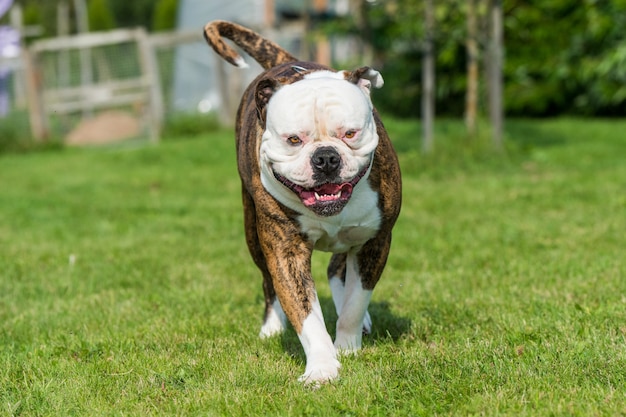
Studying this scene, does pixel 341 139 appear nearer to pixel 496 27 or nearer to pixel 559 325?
pixel 559 325

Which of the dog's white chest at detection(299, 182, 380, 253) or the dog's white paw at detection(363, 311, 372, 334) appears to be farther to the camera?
the dog's white paw at detection(363, 311, 372, 334)

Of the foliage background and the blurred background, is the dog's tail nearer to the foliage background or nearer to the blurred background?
the foliage background

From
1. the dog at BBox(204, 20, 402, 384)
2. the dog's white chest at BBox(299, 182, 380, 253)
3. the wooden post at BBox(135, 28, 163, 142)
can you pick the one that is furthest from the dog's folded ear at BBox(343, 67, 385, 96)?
the wooden post at BBox(135, 28, 163, 142)

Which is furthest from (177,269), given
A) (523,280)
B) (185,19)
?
(185,19)

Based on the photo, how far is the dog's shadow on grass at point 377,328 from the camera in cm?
454

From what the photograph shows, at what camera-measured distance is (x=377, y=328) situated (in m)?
4.89

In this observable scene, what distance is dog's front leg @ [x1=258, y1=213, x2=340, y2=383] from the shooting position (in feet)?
12.9

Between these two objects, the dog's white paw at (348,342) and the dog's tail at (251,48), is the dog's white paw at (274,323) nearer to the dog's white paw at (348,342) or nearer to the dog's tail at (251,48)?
the dog's white paw at (348,342)

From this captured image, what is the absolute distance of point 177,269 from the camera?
6.79 metres

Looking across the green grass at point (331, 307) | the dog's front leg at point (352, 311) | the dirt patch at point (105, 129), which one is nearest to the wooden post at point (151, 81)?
the dirt patch at point (105, 129)

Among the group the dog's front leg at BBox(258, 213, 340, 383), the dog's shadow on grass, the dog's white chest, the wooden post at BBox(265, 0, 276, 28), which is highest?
the dog's white chest

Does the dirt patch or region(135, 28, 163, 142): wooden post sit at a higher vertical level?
region(135, 28, 163, 142): wooden post

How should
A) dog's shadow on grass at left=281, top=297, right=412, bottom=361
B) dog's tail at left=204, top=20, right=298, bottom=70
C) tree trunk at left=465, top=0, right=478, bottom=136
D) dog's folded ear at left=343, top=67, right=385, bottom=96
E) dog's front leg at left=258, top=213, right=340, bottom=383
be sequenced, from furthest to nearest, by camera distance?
tree trunk at left=465, top=0, right=478, bottom=136 → dog's tail at left=204, top=20, right=298, bottom=70 → dog's shadow on grass at left=281, top=297, right=412, bottom=361 → dog's front leg at left=258, top=213, right=340, bottom=383 → dog's folded ear at left=343, top=67, right=385, bottom=96

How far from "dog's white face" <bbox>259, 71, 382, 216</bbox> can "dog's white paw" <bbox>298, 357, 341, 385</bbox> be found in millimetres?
631
